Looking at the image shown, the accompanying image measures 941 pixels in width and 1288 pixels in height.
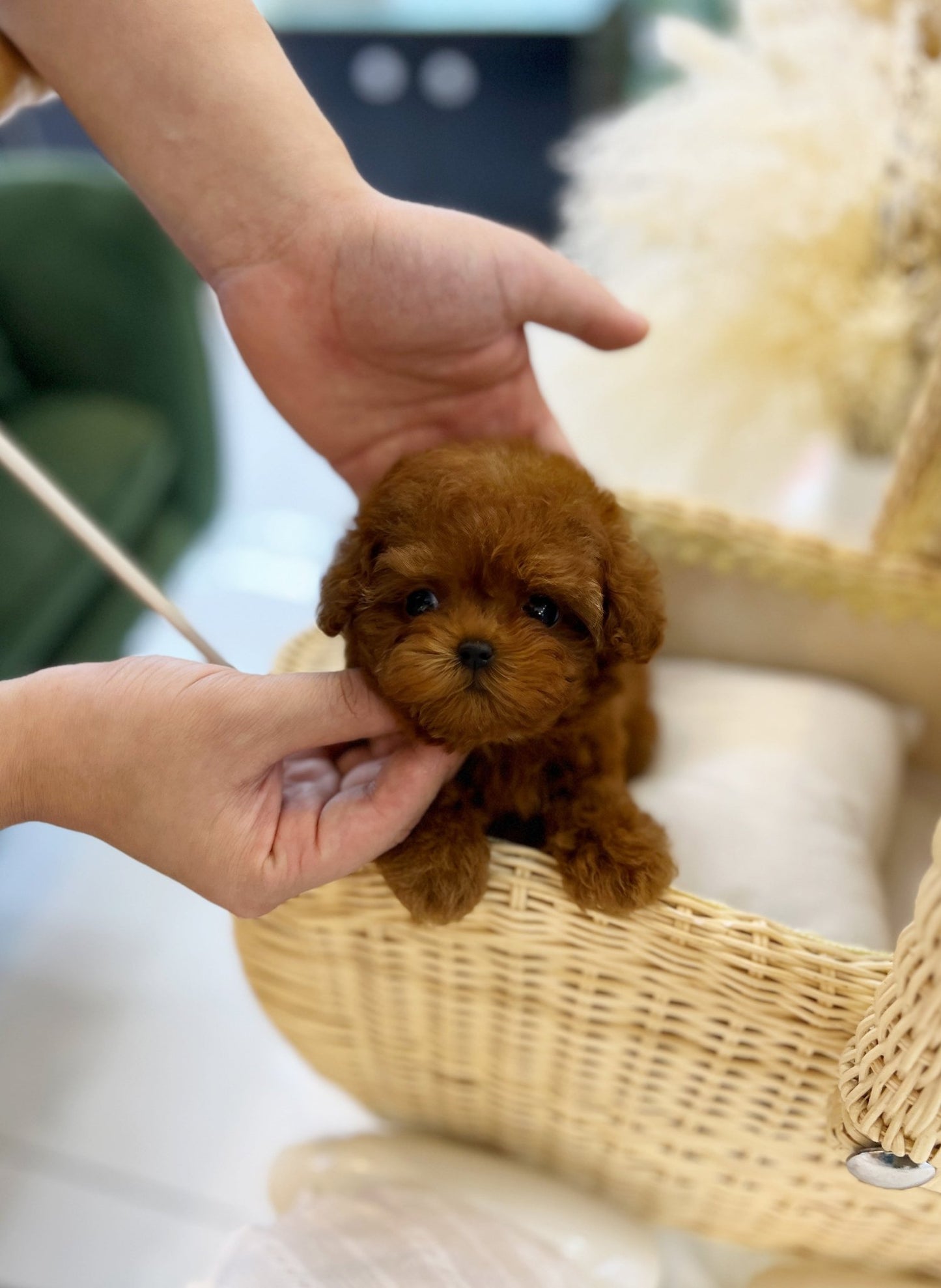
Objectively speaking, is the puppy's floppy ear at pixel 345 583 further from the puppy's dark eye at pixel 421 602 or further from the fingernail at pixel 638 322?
the fingernail at pixel 638 322

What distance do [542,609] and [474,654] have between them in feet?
0.24

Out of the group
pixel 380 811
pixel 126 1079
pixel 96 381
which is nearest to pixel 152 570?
pixel 96 381

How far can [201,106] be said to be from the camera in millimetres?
917

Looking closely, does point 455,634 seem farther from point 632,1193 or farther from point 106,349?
point 106,349

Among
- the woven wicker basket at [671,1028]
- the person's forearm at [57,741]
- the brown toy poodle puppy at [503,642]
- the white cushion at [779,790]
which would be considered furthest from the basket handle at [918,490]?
the person's forearm at [57,741]

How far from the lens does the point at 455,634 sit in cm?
68

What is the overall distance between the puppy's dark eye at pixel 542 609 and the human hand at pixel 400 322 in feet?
1.04

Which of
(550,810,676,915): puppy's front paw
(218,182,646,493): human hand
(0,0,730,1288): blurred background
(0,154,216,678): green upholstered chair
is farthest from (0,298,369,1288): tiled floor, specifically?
(550,810,676,915): puppy's front paw

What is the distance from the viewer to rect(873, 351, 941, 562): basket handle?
1120 mm

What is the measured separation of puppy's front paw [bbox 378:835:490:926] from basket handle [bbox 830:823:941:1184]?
0.28 m

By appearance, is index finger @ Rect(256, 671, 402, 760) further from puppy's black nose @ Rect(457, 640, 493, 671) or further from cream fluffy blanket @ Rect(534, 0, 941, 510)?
cream fluffy blanket @ Rect(534, 0, 941, 510)

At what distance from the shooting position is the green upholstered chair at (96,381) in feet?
5.44

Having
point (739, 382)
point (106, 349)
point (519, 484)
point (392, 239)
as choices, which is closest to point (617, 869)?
point (519, 484)

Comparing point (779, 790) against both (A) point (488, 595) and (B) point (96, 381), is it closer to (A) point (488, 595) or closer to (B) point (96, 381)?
(A) point (488, 595)
